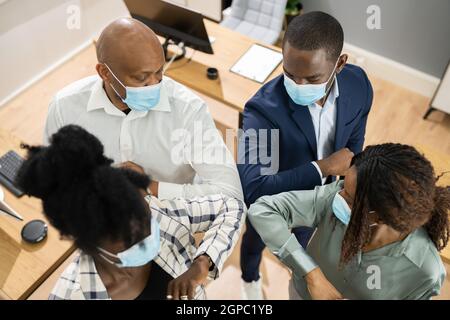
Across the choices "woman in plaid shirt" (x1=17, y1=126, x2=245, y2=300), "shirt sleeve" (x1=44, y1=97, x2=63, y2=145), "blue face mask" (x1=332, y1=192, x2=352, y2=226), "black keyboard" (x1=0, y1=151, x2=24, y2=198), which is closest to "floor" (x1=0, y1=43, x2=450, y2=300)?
A: "black keyboard" (x1=0, y1=151, x2=24, y2=198)

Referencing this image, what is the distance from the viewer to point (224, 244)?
57.7 inches

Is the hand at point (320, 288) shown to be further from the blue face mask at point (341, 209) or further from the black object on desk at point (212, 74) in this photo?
the black object on desk at point (212, 74)

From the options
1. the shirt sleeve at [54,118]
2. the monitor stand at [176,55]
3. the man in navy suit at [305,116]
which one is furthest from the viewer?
the monitor stand at [176,55]

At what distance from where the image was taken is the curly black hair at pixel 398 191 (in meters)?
1.14

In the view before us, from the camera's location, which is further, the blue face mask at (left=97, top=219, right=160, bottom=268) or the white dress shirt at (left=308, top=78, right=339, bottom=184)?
the white dress shirt at (left=308, top=78, right=339, bottom=184)

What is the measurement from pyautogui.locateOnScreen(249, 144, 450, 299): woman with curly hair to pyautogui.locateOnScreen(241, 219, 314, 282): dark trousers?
1.81ft

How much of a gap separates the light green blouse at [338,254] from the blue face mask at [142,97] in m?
0.69

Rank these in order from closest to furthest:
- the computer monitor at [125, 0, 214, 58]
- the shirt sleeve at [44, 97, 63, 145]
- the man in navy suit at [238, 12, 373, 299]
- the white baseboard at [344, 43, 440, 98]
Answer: the man in navy suit at [238, 12, 373, 299] < the shirt sleeve at [44, 97, 63, 145] < the computer monitor at [125, 0, 214, 58] < the white baseboard at [344, 43, 440, 98]

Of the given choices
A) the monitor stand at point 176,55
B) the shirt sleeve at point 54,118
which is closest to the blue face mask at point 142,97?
the shirt sleeve at point 54,118

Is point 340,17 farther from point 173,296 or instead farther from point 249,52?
point 173,296

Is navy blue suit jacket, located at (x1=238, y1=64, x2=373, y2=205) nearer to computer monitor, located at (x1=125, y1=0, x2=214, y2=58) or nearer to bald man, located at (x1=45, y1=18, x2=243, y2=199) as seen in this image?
bald man, located at (x1=45, y1=18, x2=243, y2=199)

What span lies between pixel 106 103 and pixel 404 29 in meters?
2.96

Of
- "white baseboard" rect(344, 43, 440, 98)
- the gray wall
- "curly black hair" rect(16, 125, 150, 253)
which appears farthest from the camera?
"white baseboard" rect(344, 43, 440, 98)

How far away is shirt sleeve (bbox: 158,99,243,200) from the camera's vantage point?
169 cm
